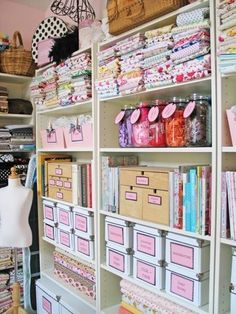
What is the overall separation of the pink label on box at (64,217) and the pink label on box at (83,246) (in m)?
0.17

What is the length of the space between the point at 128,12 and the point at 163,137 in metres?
0.65

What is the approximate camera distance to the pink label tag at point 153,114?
1621mm

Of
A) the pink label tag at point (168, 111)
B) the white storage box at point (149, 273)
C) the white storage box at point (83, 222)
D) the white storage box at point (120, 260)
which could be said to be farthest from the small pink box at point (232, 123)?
the white storage box at point (83, 222)

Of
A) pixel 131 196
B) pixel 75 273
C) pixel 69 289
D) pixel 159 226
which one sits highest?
pixel 131 196

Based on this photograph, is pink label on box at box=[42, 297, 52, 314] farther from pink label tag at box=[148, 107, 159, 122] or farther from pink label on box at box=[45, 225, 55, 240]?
pink label tag at box=[148, 107, 159, 122]

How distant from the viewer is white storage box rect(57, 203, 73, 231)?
2.24 metres

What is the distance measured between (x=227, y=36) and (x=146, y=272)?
3.91 feet

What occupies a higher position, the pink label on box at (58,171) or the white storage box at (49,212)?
the pink label on box at (58,171)

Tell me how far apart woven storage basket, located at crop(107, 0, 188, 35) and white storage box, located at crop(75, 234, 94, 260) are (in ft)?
4.15

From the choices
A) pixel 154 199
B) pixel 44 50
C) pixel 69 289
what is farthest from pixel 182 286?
pixel 44 50

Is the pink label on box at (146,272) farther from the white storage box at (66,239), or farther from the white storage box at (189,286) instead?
the white storage box at (66,239)

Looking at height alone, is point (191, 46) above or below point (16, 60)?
Answer: below

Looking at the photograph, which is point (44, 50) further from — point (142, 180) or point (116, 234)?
point (116, 234)

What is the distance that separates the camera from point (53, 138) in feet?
7.93
